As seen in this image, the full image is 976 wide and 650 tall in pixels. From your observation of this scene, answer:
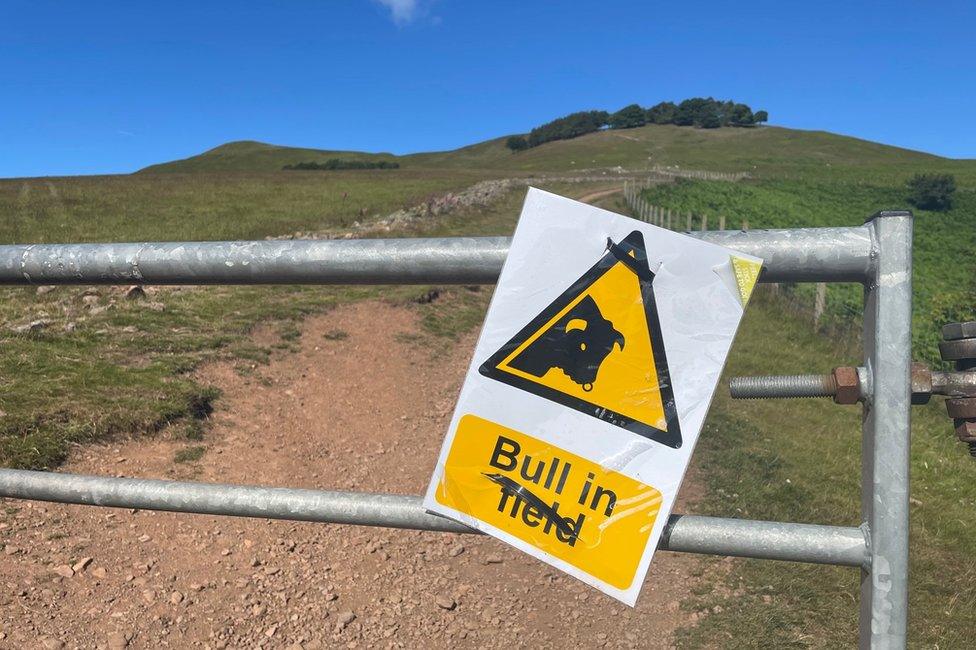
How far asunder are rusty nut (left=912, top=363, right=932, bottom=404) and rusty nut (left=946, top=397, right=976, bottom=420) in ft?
0.19

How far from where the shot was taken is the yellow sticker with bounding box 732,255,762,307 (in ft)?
3.72

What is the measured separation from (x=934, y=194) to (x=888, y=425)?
53551 millimetres

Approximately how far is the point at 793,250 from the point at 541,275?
1.40 feet

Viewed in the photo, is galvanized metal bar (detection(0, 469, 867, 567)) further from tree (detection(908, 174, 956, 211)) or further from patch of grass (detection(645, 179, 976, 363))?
tree (detection(908, 174, 956, 211))

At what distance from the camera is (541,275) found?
121cm

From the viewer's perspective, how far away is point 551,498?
1206mm

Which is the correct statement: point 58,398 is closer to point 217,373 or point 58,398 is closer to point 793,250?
point 217,373

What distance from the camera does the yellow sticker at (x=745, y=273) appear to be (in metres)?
1.13

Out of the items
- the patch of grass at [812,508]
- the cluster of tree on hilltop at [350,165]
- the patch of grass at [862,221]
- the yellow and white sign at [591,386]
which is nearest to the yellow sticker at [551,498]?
the yellow and white sign at [591,386]

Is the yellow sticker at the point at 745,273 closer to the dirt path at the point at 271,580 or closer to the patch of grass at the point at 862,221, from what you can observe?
the dirt path at the point at 271,580

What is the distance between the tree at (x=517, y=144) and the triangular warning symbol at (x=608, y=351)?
11858 centimetres

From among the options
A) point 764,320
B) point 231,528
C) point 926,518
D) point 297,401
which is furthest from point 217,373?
point 764,320

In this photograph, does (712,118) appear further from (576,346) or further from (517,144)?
(576,346)

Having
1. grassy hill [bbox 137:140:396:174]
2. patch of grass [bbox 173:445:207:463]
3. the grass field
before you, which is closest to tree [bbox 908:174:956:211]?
the grass field
